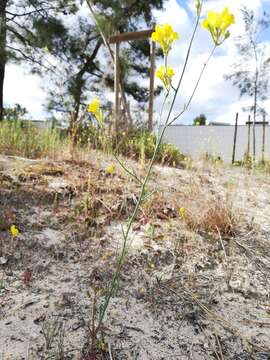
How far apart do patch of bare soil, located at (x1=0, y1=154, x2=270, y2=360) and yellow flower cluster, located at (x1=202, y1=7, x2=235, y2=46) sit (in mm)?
649

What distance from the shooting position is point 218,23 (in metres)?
0.89

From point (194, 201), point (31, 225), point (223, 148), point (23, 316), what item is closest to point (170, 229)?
point (194, 201)

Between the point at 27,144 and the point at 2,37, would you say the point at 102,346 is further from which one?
the point at 2,37

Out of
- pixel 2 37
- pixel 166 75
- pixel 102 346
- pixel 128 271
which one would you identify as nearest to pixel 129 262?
pixel 128 271

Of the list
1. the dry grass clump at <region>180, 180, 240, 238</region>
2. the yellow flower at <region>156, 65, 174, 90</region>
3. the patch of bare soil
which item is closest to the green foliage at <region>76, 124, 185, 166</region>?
the patch of bare soil

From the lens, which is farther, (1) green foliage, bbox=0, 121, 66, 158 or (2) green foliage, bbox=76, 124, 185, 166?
(2) green foliage, bbox=76, 124, 185, 166

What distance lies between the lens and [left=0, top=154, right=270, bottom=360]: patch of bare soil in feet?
3.91

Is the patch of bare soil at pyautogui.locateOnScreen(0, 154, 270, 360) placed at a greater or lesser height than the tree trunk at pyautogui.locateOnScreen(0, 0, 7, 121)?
lesser

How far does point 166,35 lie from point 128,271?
45.2 inches

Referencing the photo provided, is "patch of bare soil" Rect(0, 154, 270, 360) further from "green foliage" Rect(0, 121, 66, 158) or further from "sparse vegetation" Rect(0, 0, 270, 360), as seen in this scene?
"green foliage" Rect(0, 121, 66, 158)

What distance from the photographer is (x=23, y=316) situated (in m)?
1.26

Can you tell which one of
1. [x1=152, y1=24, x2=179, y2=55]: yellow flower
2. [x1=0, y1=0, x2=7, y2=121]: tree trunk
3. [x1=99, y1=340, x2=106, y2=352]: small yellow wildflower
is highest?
[x1=0, y1=0, x2=7, y2=121]: tree trunk

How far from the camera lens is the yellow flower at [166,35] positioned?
0.97m

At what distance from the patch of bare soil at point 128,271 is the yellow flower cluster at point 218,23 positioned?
2.13 ft
